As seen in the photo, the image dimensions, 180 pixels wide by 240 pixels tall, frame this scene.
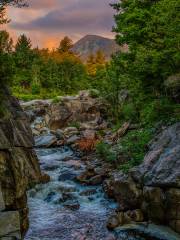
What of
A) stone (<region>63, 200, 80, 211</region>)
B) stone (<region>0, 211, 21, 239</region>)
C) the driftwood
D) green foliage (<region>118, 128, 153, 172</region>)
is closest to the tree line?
the driftwood

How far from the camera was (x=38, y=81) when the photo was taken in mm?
69438

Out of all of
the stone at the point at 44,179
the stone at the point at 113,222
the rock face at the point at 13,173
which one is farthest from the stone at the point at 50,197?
the stone at the point at 113,222

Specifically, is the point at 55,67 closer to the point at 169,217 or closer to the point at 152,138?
the point at 152,138

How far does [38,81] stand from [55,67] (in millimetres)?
4750

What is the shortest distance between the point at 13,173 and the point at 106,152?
12.0 m

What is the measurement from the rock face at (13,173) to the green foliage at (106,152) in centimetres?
534

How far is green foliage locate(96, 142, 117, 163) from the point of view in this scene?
21967mm

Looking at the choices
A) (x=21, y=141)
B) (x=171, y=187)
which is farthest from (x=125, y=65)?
(x=171, y=187)

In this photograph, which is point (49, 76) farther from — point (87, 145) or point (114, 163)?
point (114, 163)

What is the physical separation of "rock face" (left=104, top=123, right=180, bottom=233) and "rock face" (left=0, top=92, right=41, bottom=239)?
3.69 meters

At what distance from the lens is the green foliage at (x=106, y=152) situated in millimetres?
21967

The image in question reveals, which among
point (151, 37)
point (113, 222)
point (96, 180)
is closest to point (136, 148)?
point (96, 180)

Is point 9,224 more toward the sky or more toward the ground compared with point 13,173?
more toward the ground

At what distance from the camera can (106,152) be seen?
80.9 feet
